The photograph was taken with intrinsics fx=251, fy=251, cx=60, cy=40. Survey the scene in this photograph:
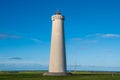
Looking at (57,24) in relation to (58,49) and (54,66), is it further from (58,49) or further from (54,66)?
(54,66)

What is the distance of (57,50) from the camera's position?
40.9m

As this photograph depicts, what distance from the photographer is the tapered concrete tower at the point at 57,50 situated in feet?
134

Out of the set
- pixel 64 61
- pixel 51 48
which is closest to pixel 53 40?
pixel 51 48

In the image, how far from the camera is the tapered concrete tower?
40.8 m

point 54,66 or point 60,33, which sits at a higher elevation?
point 60,33

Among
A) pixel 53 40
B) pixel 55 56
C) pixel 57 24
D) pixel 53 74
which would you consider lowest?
pixel 53 74

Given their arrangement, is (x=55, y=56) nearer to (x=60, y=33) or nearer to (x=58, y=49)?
(x=58, y=49)

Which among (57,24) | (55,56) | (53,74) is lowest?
(53,74)

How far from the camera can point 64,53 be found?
136 ft

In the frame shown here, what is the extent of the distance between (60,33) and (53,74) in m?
6.81

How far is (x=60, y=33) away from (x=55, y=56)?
154 inches

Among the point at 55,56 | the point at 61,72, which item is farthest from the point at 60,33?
the point at 61,72

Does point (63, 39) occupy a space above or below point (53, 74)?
above

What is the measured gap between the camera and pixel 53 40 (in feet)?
136
